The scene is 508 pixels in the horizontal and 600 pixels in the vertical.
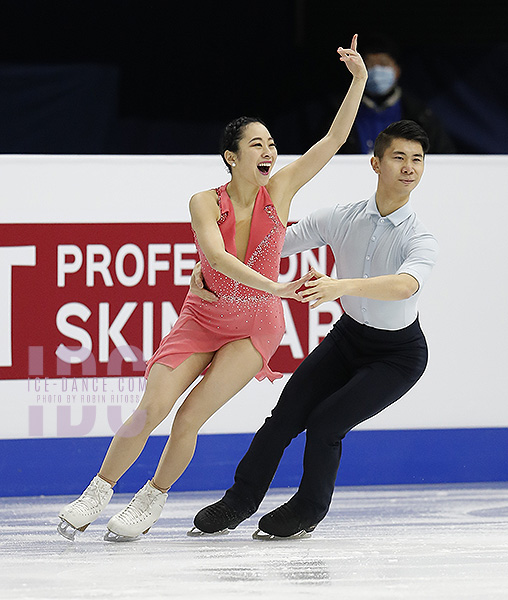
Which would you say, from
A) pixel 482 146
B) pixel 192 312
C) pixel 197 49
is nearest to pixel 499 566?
pixel 192 312

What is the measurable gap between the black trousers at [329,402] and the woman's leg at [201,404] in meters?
0.18

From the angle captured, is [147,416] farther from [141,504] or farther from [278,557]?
[278,557]

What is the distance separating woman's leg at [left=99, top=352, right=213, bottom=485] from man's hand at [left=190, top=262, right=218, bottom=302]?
20 centimetres

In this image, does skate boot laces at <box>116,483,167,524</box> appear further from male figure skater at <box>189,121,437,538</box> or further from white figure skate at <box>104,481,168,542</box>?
male figure skater at <box>189,121,437,538</box>

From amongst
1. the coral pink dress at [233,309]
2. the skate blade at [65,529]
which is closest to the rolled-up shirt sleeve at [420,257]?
the coral pink dress at [233,309]

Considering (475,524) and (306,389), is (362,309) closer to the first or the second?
(306,389)

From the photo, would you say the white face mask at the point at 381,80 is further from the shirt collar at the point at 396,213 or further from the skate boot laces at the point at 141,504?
the skate boot laces at the point at 141,504

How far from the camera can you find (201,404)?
10.7 feet

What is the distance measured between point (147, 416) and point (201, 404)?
17cm

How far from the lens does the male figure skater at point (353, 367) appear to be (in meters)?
3.26

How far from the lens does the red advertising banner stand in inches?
166

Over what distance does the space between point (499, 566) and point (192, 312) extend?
1.19 meters

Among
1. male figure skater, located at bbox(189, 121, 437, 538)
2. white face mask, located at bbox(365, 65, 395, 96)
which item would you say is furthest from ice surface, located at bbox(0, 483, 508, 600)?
white face mask, located at bbox(365, 65, 395, 96)

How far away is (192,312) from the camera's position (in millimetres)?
3385
